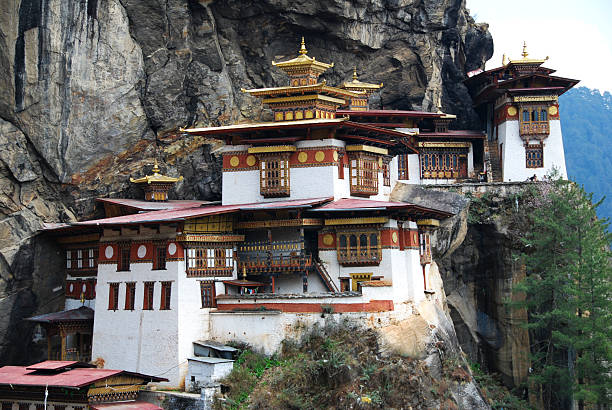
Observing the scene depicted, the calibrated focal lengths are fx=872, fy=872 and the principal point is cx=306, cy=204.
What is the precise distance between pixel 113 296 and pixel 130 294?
1057mm

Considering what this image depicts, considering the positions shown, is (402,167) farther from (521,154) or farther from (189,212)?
(189,212)

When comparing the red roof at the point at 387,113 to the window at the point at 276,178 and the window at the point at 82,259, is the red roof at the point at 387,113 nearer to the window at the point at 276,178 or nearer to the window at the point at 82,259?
the window at the point at 276,178

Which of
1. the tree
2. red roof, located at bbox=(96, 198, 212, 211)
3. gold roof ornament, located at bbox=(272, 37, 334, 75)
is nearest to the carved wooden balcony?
the tree

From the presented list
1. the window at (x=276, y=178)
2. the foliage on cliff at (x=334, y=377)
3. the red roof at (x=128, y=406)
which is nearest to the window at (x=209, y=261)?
the foliage on cliff at (x=334, y=377)

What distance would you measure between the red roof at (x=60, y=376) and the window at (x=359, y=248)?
10566 mm

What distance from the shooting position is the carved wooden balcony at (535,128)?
178 feet

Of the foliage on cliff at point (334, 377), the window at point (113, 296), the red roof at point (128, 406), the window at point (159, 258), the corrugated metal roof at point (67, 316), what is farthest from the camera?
the corrugated metal roof at point (67, 316)

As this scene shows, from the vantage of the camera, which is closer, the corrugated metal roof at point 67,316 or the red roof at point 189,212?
the red roof at point 189,212

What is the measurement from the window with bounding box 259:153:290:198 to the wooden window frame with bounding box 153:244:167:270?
705cm

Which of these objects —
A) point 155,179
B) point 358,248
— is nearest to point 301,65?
point 155,179

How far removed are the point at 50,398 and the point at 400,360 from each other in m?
13.7

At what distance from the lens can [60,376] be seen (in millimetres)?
33312

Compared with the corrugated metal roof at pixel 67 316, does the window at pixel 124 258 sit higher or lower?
higher

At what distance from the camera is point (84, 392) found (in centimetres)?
3200
